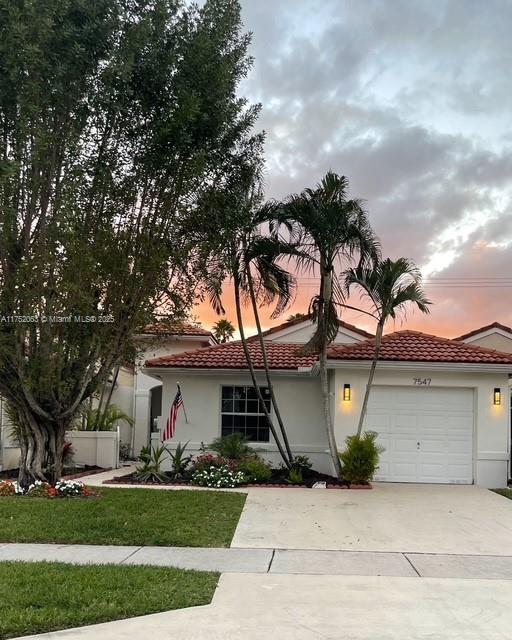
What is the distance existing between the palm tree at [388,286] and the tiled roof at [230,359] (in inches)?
116

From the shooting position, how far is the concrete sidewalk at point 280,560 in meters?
7.11

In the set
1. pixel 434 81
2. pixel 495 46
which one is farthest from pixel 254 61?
pixel 495 46

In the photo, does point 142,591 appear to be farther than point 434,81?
No

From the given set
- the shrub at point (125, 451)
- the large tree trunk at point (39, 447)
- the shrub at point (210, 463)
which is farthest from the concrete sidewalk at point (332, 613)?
the shrub at point (125, 451)

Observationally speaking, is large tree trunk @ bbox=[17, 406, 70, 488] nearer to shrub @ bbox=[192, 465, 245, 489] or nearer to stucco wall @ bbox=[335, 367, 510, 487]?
shrub @ bbox=[192, 465, 245, 489]

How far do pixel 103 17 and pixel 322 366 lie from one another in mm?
8385

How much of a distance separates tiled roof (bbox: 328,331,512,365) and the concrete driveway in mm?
3071

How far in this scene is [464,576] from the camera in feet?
23.0

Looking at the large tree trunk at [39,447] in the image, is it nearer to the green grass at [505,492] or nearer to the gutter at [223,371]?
the gutter at [223,371]

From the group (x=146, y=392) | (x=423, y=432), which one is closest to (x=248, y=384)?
(x=423, y=432)

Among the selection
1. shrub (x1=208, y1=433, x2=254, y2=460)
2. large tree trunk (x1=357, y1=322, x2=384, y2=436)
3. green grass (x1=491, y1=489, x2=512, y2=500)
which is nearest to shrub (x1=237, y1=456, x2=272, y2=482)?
shrub (x1=208, y1=433, x2=254, y2=460)

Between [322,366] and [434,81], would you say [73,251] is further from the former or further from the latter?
[434,81]

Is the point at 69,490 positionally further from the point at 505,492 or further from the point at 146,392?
the point at 146,392

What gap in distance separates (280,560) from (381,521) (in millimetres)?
3137
